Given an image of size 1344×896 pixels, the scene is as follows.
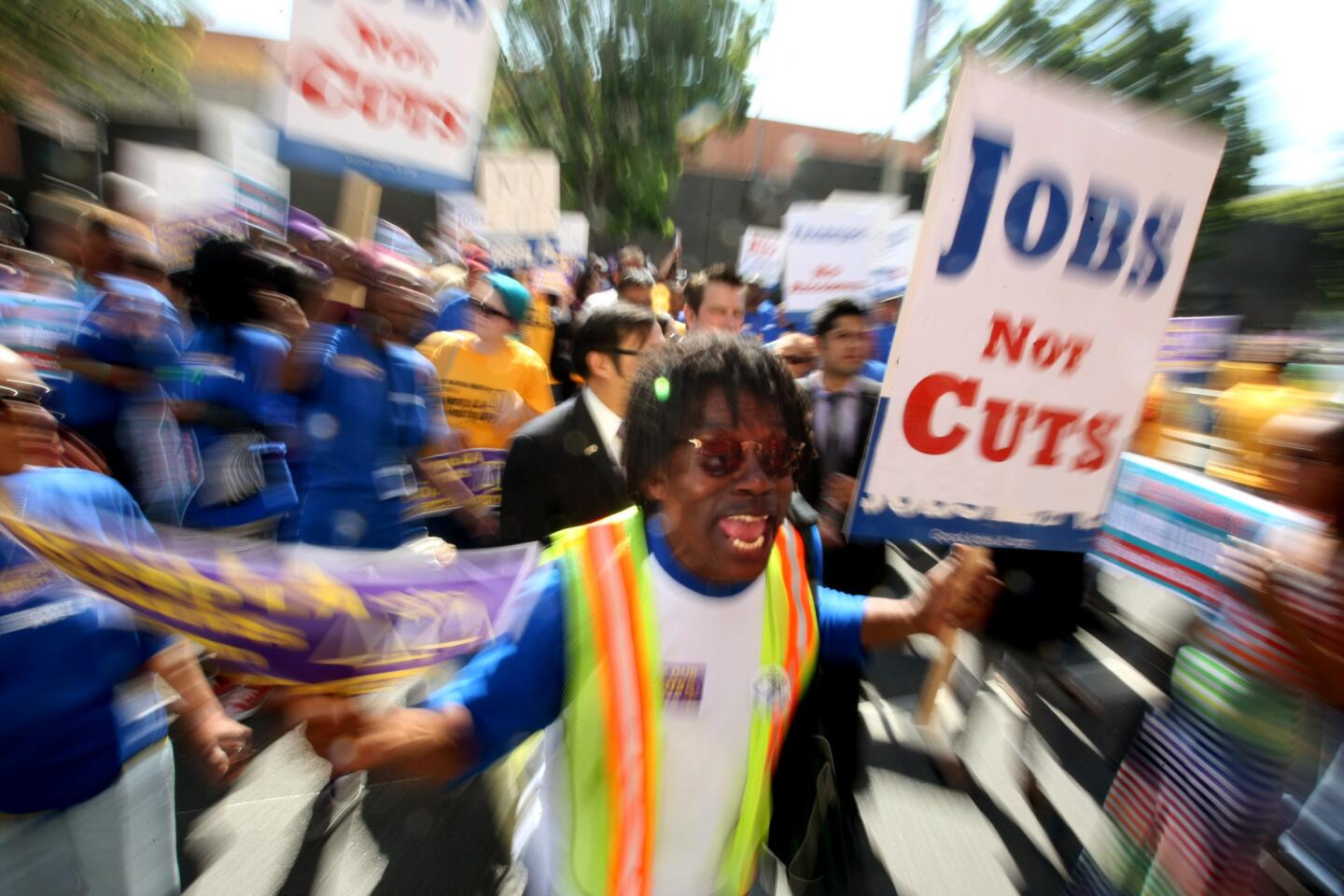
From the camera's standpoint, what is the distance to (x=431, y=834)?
2.76 meters

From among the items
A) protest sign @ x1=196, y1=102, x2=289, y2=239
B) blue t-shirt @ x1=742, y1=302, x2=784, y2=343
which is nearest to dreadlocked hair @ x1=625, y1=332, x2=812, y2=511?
protest sign @ x1=196, y1=102, x2=289, y2=239

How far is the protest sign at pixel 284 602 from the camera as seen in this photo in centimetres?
92

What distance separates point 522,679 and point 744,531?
1.45 ft

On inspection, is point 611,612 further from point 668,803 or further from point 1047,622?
point 1047,622

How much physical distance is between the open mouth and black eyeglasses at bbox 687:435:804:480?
78 millimetres

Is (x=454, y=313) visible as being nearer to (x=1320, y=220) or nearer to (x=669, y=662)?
(x=669, y=662)

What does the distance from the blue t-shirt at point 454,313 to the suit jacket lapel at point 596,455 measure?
9.18 feet

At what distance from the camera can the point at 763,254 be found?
33.4 ft

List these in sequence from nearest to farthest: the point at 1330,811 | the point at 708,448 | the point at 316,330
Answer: the point at 708,448 < the point at 1330,811 < the point at 316,330

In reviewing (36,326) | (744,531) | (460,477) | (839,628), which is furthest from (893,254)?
(36,326)

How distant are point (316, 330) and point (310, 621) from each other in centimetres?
210

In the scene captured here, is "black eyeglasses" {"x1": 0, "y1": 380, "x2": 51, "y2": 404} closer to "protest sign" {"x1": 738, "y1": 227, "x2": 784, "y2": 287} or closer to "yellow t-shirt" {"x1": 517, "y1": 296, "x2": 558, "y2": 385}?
"yellow t-shirt" {"x1": 517, "y1": 296, "x2": 558, "y2": 385}

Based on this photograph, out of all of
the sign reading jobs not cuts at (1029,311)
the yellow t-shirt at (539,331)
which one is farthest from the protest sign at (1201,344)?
the sign reading jobs not cuts at (1029,311)

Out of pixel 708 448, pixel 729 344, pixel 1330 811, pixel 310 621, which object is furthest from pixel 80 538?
pixel 1330 811
